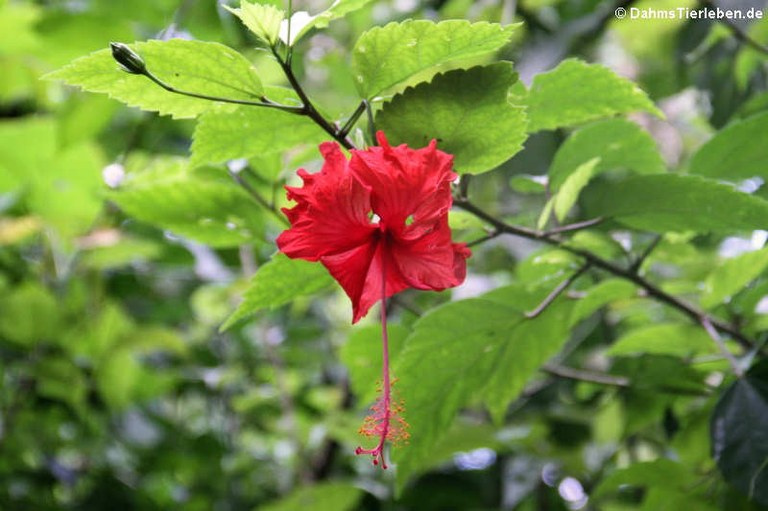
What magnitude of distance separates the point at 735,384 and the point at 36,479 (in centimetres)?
130

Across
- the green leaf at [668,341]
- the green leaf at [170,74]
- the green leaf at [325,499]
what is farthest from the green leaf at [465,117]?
the green leaf at [325,499]

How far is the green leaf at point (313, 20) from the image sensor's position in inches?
21.2

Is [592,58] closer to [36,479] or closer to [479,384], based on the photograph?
[479,384]

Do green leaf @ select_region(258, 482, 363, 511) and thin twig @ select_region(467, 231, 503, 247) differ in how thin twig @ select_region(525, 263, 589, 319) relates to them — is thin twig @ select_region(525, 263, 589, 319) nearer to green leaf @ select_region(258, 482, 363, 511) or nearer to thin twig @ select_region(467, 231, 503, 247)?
thin twig @ select_region(467, 231, 503, 247)

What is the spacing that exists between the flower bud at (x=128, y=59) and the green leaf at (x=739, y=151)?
0.50m

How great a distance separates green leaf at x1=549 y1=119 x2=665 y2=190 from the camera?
0.73 m

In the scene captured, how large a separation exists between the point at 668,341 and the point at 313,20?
522 mm

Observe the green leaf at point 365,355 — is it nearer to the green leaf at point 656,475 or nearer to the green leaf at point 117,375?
the green leaf at point 656,475

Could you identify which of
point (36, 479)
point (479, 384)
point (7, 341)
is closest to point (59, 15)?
point (7, 341)

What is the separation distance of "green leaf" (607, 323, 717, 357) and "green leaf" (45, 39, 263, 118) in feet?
1.62

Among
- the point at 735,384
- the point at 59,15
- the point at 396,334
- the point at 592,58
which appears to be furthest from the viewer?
the point at 592,58

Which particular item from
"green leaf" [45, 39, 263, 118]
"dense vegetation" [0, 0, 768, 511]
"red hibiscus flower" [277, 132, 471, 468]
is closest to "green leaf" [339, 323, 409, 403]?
"dense vegetation" [0, 0, 768, 511]

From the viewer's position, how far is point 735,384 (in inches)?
27.6

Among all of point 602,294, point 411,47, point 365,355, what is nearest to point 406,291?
point 365,355
